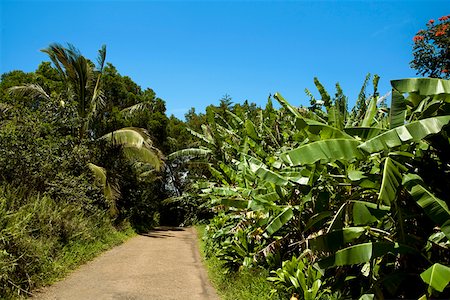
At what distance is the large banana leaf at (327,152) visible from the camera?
3.31 m

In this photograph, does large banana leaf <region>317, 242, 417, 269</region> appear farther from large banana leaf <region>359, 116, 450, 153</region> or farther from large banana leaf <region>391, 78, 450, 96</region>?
large banana leaf <region>391, 78, 450, 96</region>

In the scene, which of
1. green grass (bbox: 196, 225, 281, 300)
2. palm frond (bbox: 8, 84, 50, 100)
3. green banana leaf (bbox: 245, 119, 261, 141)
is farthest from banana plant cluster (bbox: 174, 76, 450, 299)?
palm frond (bbox: 8, 84, 50, 100)

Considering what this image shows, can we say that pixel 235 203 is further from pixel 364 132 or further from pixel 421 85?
pixel 421 85

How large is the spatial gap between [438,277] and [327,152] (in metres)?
1.40

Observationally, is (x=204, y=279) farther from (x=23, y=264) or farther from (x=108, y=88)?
(x=108, y=88)

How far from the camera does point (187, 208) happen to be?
89.6ft

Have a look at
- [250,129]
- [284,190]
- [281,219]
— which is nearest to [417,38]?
[250,129]

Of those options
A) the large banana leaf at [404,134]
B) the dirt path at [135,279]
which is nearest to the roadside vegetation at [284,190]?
the large banana leaf at [404,134]

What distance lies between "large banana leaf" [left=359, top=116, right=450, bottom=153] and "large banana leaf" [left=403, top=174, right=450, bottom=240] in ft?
1.40

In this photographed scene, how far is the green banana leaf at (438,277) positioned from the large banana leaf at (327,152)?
45.4 inches

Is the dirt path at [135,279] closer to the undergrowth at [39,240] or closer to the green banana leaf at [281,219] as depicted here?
the undergrowth at [39,240]

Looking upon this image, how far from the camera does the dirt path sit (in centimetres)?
647

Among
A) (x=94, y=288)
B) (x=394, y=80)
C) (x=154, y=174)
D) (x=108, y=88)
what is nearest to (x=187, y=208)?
(x=154, y=174)

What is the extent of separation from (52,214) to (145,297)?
3.64 meters
